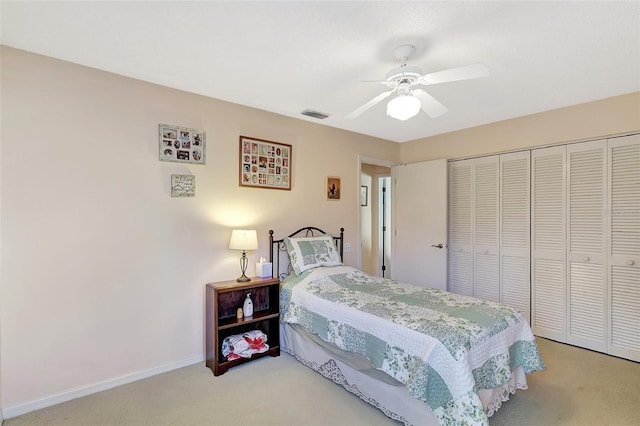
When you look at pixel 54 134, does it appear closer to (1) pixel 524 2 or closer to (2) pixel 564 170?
(1) pixel 524 2

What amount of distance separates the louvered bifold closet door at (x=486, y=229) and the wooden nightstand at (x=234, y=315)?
258 cm

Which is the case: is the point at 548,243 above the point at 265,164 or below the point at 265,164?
below

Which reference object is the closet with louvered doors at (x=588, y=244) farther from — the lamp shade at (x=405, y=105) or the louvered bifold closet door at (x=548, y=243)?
the lamp shade at (x=405, y=105)

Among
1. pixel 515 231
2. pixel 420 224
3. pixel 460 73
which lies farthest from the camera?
pixel 420 224

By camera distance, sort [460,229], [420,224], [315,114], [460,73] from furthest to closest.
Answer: [420,224]
[460,229]
[315,114]
[460,73]

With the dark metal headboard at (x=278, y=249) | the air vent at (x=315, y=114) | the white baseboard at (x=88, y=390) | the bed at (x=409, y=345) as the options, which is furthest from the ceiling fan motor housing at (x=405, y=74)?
the white baseboard at (x=88, y=390)

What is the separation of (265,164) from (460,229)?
2693mm

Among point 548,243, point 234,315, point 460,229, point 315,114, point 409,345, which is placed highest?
point 315,114

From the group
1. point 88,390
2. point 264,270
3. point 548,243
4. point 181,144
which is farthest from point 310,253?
point 548,243

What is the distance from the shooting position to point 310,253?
3373 millimetres

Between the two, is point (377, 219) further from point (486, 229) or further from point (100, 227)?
point (100, 227)

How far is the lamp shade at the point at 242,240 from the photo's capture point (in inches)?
115

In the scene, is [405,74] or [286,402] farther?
[286,402]

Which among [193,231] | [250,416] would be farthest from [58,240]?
[250,416]
